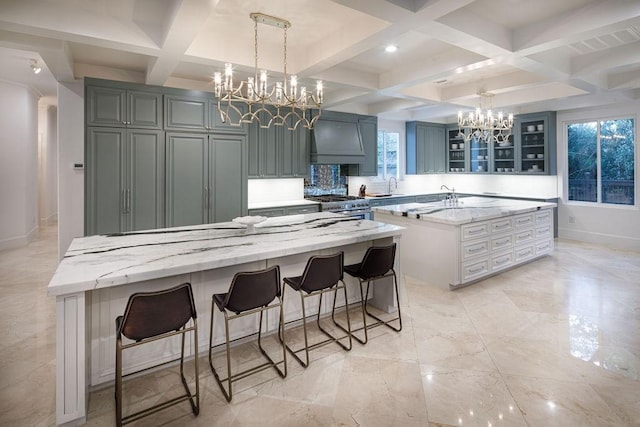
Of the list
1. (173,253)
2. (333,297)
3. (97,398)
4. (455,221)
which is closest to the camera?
(97,398)

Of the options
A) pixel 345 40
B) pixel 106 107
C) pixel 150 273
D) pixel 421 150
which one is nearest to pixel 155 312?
pixel 150 273

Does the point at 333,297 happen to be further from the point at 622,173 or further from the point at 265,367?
the point at 622,173

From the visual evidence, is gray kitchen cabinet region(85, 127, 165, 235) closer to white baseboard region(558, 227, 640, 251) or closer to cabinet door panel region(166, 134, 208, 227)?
cabinet door panel region(166, 134, 208, 227)

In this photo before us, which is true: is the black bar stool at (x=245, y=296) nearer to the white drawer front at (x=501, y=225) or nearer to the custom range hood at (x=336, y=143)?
the white drawer front at (x=501, y=225)

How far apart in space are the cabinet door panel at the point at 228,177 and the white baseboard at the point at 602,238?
6.59 m

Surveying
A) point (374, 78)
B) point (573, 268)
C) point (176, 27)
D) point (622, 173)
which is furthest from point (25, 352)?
point (622, 173)

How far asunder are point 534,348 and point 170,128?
4682 millimetres

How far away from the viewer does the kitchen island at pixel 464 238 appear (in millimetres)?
4305

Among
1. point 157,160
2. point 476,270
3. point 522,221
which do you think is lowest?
point 476,270

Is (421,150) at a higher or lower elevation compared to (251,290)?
higher

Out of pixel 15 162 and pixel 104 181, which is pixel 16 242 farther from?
pixel 104 181

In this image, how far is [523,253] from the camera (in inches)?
207

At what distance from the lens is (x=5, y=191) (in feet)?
20.9

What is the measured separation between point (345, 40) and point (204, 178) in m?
2.68
